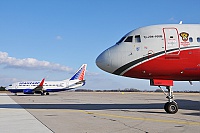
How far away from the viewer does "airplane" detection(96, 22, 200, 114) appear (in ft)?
44.7

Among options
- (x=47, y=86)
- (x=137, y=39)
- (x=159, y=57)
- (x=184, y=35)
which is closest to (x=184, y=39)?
(x=184, y=35)

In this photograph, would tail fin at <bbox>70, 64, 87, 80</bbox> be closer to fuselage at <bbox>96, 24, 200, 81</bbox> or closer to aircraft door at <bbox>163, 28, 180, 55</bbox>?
fuselage at <bbox>96, 24, 200, 81</bbox>

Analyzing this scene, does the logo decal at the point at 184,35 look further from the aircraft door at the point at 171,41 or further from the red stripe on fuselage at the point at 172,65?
the red stripe on fuselage at the point at 172,65

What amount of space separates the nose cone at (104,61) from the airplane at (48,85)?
156ft

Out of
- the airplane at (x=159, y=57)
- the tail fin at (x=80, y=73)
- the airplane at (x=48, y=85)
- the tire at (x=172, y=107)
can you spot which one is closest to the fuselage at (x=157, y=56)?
the airplane at (x=159, y=57)

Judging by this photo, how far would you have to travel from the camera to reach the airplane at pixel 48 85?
2349 inches

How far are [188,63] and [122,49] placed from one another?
10.5 feet

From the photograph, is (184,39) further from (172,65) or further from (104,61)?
(104,61)

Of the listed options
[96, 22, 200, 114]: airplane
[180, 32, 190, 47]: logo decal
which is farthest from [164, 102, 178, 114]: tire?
[180, 32, 190, 47]: logo decal

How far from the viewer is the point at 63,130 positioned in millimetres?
9461

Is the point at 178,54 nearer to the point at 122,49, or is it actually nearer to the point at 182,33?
the point at 182,33

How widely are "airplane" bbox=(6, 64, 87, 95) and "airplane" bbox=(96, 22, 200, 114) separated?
4802 centimetres

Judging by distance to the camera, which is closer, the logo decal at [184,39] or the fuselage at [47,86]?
the logo decal at [184,39]

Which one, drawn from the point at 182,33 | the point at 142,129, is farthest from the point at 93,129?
the point at 182,33
